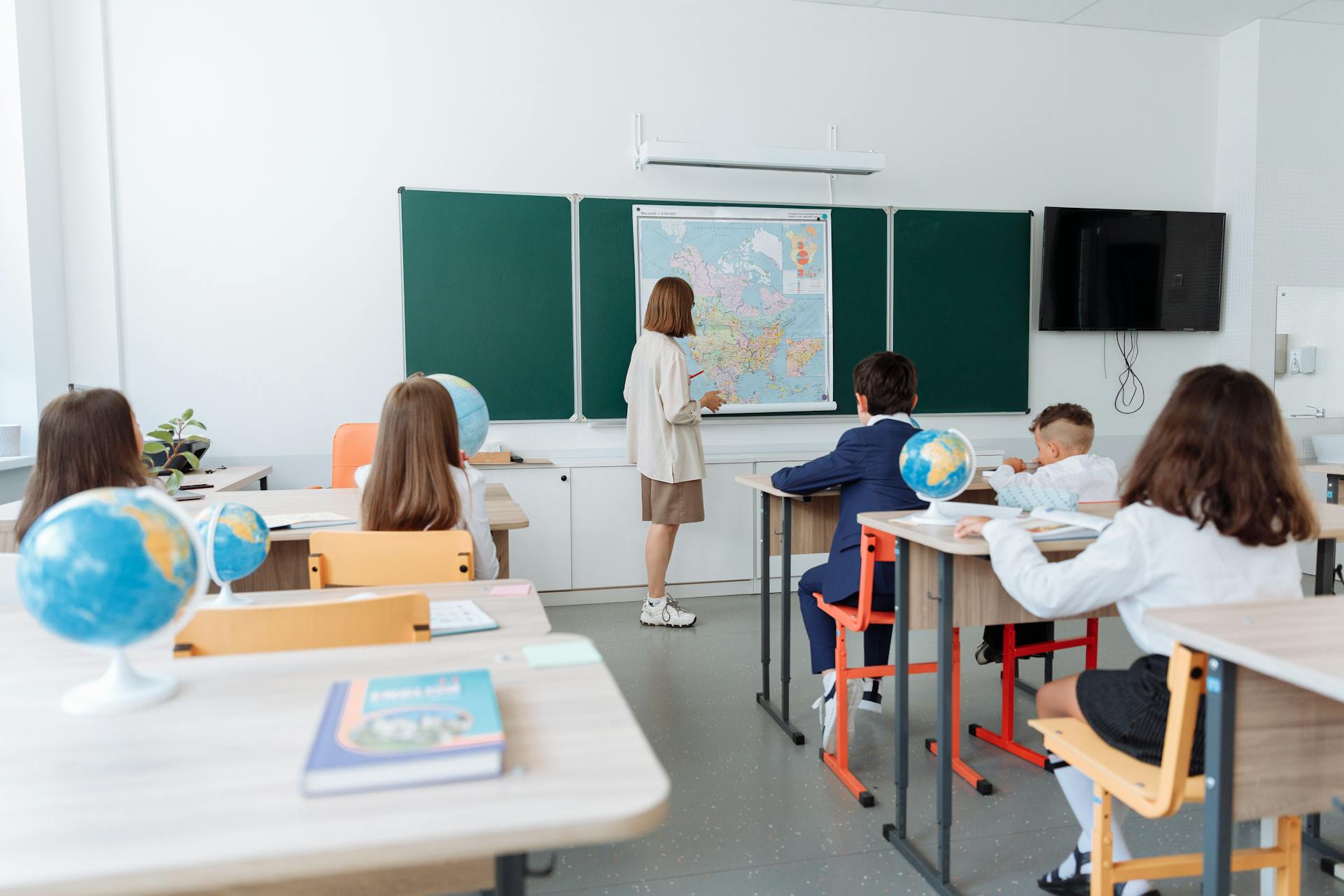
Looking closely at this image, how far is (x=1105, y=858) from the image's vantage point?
157 centimetres

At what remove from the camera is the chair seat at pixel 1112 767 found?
139 centimetres

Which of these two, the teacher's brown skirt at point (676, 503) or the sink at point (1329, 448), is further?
the sink at point (1329, 448)

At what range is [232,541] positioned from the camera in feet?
4.92

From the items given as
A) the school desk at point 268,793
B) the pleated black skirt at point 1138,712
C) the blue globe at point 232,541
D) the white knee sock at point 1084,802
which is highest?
the blue globe at point 232,541

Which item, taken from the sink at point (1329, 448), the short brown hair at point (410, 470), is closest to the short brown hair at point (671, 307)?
the short brown hair at point (410, 470)

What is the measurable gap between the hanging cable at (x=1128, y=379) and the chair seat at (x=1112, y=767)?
4.12 m

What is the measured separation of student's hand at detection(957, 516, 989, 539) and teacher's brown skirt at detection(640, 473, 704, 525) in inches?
86.1

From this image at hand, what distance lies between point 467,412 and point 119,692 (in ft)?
5.81

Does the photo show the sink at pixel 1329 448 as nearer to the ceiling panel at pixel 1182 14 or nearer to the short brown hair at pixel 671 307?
the ceiling panel at pixel 1182 14

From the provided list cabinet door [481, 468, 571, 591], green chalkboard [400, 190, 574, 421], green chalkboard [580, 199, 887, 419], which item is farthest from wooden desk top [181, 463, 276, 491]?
green chalkboard [580, 199, 887, 419]

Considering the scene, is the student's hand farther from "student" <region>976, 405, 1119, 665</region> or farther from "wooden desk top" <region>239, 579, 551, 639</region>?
"wooden desk top" <region>239, 579, 551, 639</region>

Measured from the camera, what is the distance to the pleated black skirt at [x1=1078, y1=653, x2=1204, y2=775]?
1.50 meters

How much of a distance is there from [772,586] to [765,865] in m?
2.65

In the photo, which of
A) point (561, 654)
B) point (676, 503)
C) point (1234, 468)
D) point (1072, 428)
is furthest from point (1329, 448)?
point (561, 654)
